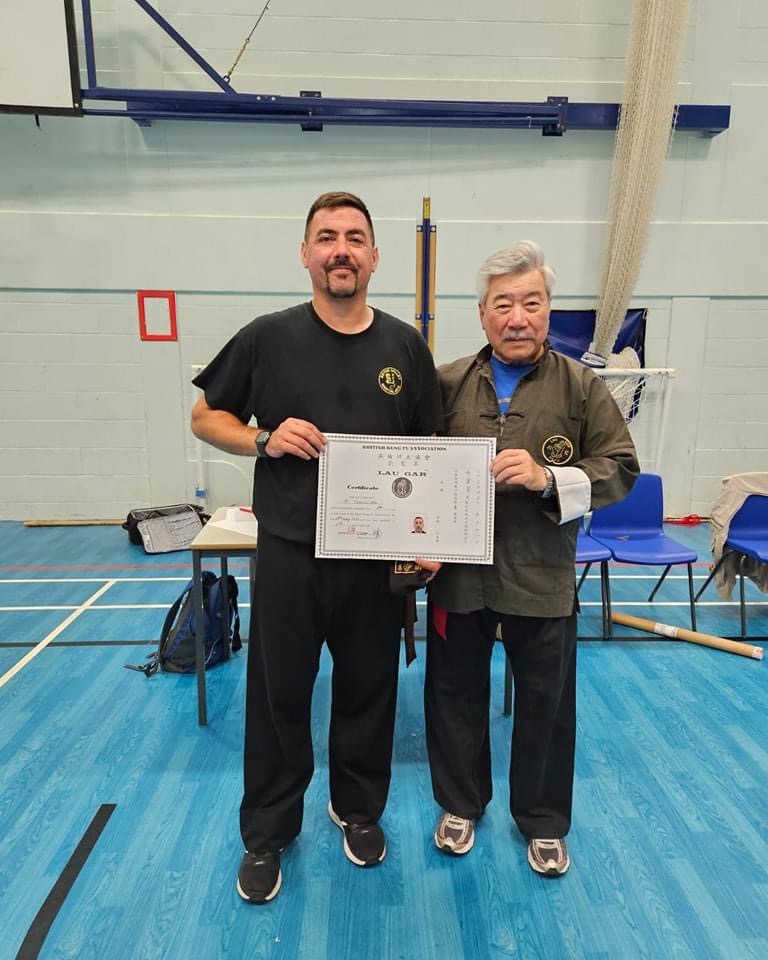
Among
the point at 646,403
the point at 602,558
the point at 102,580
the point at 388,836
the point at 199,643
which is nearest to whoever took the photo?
the point at 388,836

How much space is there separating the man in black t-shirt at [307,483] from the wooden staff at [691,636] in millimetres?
2135

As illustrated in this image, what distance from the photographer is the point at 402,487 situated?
1.59 m

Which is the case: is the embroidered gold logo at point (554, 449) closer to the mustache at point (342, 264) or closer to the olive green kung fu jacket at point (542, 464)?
the olive green kung fu jacket at point (542, 464)

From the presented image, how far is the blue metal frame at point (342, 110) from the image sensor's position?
4.68m

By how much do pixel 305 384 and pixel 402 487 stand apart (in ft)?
1.20

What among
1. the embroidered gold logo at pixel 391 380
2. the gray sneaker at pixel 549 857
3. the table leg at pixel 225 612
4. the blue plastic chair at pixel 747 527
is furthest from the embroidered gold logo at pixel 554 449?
the blue plastic chair at pixel 747 527

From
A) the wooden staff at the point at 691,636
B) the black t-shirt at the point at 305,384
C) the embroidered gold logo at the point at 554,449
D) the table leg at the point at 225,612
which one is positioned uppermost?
the black t-shirt at the point at 305,384

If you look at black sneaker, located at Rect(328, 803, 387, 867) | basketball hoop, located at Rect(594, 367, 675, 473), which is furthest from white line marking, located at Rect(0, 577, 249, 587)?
black sneaker, located at Rect(328, 803, 387, 867)

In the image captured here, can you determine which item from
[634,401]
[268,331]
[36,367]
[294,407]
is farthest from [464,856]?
[36,367]

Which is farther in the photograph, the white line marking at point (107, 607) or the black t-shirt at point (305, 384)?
the white line marking at point (107, 607)

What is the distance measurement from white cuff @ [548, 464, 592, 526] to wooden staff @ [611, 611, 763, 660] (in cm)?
217

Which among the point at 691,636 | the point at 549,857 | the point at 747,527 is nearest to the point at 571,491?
the point at 549,857

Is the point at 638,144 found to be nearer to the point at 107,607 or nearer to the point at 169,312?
the point at 169,312

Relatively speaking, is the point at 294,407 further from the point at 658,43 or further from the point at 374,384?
the point at 658,43
